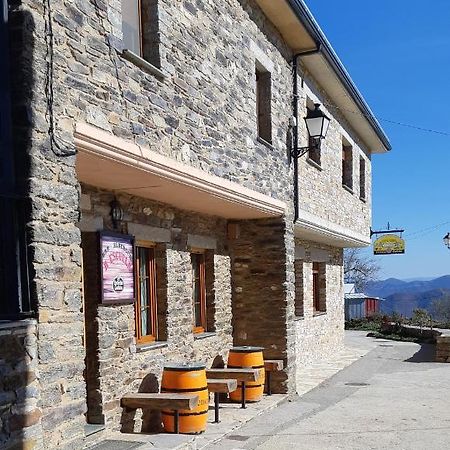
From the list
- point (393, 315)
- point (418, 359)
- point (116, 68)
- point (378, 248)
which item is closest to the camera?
point (116, 68)

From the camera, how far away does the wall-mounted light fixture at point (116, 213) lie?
22.1 ft

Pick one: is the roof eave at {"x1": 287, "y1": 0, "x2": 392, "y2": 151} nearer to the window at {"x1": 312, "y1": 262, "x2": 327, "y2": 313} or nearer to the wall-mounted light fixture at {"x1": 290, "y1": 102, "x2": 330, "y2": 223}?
the wall-mounted light fixture at {"x1": 290, "y1": 102, "x2": 330, "y2": 223}

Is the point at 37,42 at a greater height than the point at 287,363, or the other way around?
the point at 37,42

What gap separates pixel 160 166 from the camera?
5.86m

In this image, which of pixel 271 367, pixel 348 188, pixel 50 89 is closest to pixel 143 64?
pixel 50 89

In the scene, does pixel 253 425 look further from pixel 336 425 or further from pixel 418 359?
pixel 418 359

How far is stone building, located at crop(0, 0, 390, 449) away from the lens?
404cm

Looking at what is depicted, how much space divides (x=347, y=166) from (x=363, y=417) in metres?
7.94

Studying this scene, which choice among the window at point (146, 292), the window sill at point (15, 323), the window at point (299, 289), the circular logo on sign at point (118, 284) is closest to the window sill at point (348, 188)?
the window at point (299, 289)

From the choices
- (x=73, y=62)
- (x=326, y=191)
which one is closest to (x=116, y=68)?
(x=73, y=62)

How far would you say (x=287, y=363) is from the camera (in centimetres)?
955

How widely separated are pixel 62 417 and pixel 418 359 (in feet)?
40.4

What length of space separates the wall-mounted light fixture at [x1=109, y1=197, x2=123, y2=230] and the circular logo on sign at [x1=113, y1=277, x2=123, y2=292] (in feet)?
1.78

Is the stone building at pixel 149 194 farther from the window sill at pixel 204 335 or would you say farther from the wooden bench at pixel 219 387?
the wooden bench at pixel 219 387
